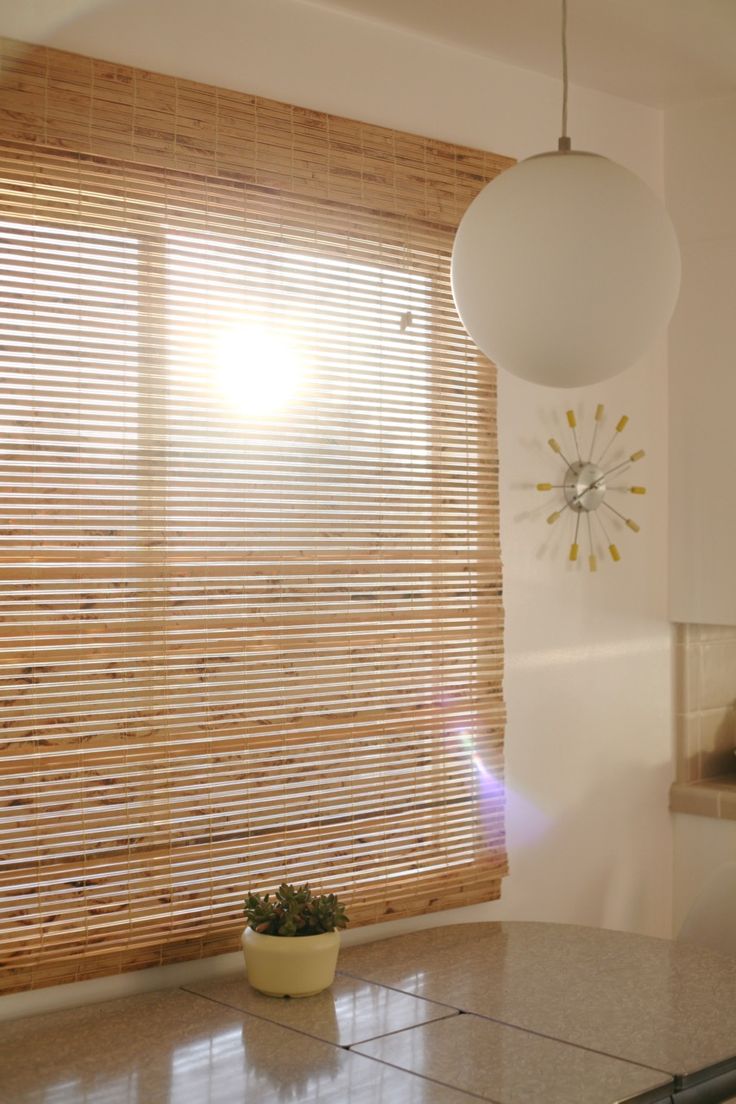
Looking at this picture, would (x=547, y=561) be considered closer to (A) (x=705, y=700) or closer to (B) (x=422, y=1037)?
(A) (x=705, y=700)

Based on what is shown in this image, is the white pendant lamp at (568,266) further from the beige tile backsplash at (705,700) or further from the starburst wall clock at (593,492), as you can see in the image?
the beige tile backsplash at (705,700)

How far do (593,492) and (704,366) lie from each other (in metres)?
0.53

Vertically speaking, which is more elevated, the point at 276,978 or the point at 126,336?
the point at 126,336

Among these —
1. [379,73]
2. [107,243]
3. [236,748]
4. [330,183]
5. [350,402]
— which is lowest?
[236,748]

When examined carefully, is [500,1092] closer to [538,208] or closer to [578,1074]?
[578,1074]

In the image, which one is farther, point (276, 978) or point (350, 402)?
point (350, 402)

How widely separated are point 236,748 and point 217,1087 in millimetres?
776

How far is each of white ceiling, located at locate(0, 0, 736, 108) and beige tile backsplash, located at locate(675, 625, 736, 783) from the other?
1530 mm

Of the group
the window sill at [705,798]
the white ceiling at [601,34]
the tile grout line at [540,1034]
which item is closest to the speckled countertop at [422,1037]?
the tile grout line at [540,1034]

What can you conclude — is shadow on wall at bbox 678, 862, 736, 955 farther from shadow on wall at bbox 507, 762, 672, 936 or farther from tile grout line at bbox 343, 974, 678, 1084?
tile grout line at bbox 343, 974, 678, 1084

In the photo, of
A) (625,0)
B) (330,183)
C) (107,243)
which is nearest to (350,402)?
(330,183)

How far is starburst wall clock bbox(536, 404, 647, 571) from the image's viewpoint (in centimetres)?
321

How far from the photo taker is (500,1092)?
6.00 feet

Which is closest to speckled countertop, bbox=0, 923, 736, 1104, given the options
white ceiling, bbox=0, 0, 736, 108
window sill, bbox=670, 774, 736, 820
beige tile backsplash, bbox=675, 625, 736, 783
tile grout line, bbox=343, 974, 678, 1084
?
tile grout line, bbox=343, 974, 678, 1084
